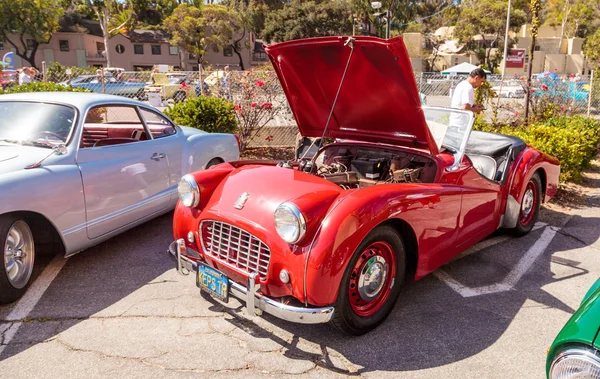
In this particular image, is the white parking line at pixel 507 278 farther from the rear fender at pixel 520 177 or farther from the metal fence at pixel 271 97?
the metal fence at pixel 271 97

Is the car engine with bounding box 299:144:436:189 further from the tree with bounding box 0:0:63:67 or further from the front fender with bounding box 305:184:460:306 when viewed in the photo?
the tree with bounding box 0:0:63:67

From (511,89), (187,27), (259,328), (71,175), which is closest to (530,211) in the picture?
(259,328)

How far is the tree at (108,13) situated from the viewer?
39.9 m

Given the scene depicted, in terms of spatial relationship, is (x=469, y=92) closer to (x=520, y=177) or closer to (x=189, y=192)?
(x=520, y=177)

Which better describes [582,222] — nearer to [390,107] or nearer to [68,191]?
[390,107]

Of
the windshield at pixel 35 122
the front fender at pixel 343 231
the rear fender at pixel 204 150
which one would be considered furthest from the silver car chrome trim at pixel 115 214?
the front fender at pixel 343 231

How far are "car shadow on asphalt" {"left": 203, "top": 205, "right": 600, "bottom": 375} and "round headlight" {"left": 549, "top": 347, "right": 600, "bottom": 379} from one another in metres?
1.13

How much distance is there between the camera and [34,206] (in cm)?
376

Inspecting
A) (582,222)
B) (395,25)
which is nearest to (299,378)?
(582,222)

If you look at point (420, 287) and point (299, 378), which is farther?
point (420, 287)

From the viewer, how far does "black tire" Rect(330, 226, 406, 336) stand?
3.09 m

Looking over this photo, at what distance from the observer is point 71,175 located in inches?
163

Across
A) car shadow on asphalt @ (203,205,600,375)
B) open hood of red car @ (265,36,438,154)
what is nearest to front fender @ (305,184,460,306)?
car shadow on asphalt @ (203,205,600,375)

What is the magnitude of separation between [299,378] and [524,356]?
151 centimetres
